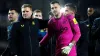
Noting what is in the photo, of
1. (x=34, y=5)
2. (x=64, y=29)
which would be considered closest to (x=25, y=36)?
(x=64, y=29)

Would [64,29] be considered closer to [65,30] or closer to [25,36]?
[65,30]

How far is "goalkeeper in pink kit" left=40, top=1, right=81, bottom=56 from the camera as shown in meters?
5.68

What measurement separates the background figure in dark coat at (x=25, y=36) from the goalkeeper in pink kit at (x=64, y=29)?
0.42 meters

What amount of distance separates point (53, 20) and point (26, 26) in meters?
0.56

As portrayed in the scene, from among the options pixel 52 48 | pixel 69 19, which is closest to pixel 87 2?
pixel 52 48

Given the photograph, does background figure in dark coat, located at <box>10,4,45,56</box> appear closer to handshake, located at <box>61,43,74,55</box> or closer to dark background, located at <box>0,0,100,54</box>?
handshake, located at <box>61,43,74,55</box>

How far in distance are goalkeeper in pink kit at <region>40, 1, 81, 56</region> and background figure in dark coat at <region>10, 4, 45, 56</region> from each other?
419 millimetres

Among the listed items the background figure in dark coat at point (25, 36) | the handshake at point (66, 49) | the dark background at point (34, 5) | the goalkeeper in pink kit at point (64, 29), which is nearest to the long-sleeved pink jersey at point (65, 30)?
the goalkeeper in pink kit at point (64, 29)

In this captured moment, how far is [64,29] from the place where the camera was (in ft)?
18.8

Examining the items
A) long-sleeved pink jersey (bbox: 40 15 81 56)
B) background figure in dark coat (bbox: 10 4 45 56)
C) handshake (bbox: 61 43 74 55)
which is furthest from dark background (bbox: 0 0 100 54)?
handshake (bbox: 61 43 74 55)

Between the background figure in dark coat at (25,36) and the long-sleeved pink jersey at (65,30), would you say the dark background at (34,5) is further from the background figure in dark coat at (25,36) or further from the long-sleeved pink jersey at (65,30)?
the long-sleeved pink jersey at (65,30)

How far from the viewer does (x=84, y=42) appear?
673 centimetres

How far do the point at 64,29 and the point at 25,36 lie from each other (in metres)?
0.75

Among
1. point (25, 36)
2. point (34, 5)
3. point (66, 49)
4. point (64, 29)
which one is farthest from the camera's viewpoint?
point (34, 5)
